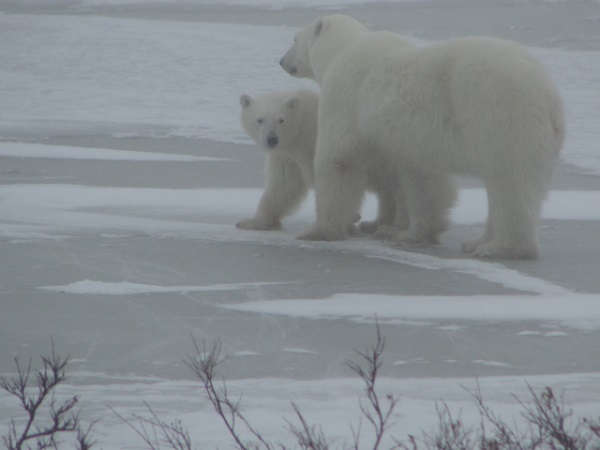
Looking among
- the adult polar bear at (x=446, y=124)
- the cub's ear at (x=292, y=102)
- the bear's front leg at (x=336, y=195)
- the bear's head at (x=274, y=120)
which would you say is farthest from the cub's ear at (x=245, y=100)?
the bear's front leg at (x=336, y=195)

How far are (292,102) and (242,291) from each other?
180cm

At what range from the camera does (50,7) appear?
18438 millimetres

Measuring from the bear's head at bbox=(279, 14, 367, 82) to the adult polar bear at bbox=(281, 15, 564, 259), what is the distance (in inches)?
1.0

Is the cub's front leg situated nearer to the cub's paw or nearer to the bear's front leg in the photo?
the cub's paw

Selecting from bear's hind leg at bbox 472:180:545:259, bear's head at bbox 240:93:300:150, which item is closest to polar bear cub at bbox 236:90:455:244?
bear's head at bbox 240:93:300:150

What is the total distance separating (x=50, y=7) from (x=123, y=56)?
4.35 metres

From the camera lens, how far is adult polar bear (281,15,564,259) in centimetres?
489

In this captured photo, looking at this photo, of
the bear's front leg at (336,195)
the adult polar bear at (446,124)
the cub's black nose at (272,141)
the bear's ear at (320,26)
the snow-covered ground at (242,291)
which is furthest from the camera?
the bear's ear at (320,26)

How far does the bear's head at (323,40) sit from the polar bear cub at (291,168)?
0.20 metres

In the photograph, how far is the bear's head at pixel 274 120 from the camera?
5902 mm

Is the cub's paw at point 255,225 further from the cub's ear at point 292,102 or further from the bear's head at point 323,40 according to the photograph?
the bear's head at point 323,40

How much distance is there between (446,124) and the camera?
201 inches

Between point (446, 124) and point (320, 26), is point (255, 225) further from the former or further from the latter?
point (446, 124)

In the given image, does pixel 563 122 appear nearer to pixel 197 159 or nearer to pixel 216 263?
pixel 216 263
